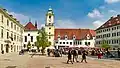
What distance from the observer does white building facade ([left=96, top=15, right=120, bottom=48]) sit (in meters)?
87.5

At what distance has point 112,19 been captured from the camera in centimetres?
9925

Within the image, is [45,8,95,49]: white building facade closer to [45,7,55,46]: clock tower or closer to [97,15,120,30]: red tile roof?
[45,7,55,46]: clock tower

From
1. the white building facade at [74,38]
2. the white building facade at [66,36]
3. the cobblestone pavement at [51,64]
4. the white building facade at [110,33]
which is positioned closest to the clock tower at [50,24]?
the white building facade at [66,36]

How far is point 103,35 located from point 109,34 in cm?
613

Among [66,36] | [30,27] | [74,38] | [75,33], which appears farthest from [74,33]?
[30,27]

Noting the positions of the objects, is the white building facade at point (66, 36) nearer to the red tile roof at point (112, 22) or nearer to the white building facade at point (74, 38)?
the white building facade at point (74, 38)

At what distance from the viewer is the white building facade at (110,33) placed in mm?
87512

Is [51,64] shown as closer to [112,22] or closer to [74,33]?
[112,22]

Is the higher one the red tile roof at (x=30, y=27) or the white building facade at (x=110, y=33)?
the red tile roof at (x=30, y=27)

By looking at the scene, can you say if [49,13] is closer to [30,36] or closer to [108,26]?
[30,36]

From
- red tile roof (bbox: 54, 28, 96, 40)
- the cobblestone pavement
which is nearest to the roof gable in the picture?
red tile roof (bbox: 54, 28, 96, 40)

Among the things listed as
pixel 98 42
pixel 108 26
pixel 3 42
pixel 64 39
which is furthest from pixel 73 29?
pixel 3 42

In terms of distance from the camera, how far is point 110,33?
93.1m

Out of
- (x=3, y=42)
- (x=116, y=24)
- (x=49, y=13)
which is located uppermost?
(x=49, y=13)
